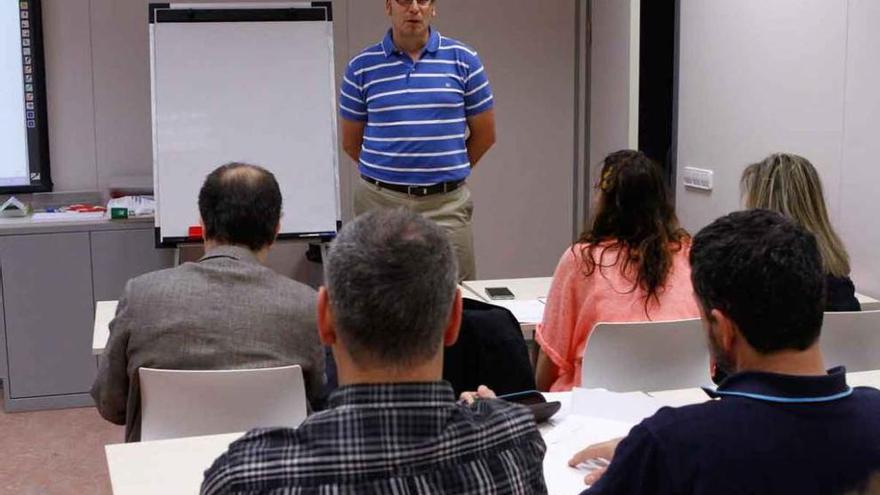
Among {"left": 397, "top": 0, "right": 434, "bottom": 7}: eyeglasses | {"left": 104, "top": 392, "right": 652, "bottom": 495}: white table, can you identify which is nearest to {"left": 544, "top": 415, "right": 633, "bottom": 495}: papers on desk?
{"left": 104, "top": 392, "right": 652, "bottom": 495}: white table

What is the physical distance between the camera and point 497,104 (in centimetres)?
587

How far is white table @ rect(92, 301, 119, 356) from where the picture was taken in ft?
9.31

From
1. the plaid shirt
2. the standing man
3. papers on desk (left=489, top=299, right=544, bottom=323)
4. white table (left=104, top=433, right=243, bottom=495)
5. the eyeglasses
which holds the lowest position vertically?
white table (left=104, top=433, right=243, bottom=495)

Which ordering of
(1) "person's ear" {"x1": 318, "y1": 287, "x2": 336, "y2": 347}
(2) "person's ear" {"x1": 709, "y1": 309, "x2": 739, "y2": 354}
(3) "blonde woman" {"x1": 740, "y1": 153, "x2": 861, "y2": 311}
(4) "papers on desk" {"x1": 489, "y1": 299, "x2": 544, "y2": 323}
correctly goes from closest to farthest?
1. (1) "person's ear" {"x1": 318, "y1": 287, "x2": 336, "y2": 347}
2. (2) "person's ear" {"x1": 709, "y1": 309, "x2": 739, "y2": 354}
3. (3) "blonde woman" {"x1": 740, "y1": 153, "x2": 861, "y2": 311}
4. (4) "papers on desk" {"x1": 489, "y1": 299, "x2": 544, "y2": 323}

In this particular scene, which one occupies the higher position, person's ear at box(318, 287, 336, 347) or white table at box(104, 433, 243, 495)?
person's ear at box(318, 287, 336, 347)

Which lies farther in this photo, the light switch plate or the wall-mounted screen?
the wall-mounted screen

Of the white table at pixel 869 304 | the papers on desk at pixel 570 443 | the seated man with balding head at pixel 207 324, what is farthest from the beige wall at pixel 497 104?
the papers on desk at pixel 570 443

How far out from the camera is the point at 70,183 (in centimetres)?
529

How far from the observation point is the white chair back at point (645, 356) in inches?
Answer: 100

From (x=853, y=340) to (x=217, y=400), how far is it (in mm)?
1640

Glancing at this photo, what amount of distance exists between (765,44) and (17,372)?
366 cm

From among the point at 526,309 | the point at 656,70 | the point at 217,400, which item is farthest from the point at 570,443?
the point at 656,70

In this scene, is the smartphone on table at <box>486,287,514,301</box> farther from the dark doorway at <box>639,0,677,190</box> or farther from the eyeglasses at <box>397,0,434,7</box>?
the dark doorway at <box>639,0,677,190</box>

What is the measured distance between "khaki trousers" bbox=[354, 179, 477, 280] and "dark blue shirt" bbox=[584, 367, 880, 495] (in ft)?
9.33
